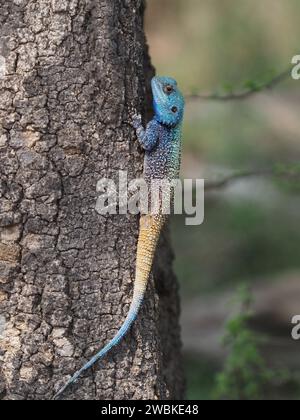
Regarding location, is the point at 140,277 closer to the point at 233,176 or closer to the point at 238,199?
the point at 233,176

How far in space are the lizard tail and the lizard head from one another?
0.54 meters

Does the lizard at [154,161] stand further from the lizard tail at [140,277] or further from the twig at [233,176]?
the twig at [233,176]

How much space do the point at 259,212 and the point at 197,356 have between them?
203cm

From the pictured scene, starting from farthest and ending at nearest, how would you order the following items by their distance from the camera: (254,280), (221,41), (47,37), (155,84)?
1. (221,41)
2. (254,280)
3. (155,84)
4. (47,37)

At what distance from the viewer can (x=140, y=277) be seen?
9.54ft

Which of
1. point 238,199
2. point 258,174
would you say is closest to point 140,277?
point 258,174

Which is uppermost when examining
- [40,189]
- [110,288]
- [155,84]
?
[155,84]

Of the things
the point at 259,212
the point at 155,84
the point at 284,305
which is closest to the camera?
the point at 155,84

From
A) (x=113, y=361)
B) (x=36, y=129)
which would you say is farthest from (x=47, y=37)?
(x=113, y=361)

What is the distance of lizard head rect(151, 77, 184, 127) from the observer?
3.38 metres

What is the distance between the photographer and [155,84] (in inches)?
134

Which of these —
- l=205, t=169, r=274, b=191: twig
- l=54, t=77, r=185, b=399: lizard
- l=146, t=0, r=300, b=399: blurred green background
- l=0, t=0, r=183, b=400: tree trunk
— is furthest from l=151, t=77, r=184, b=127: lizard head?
l=205, t=169, r=274, b=191: twig

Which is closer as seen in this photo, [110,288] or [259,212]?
[110,288]
